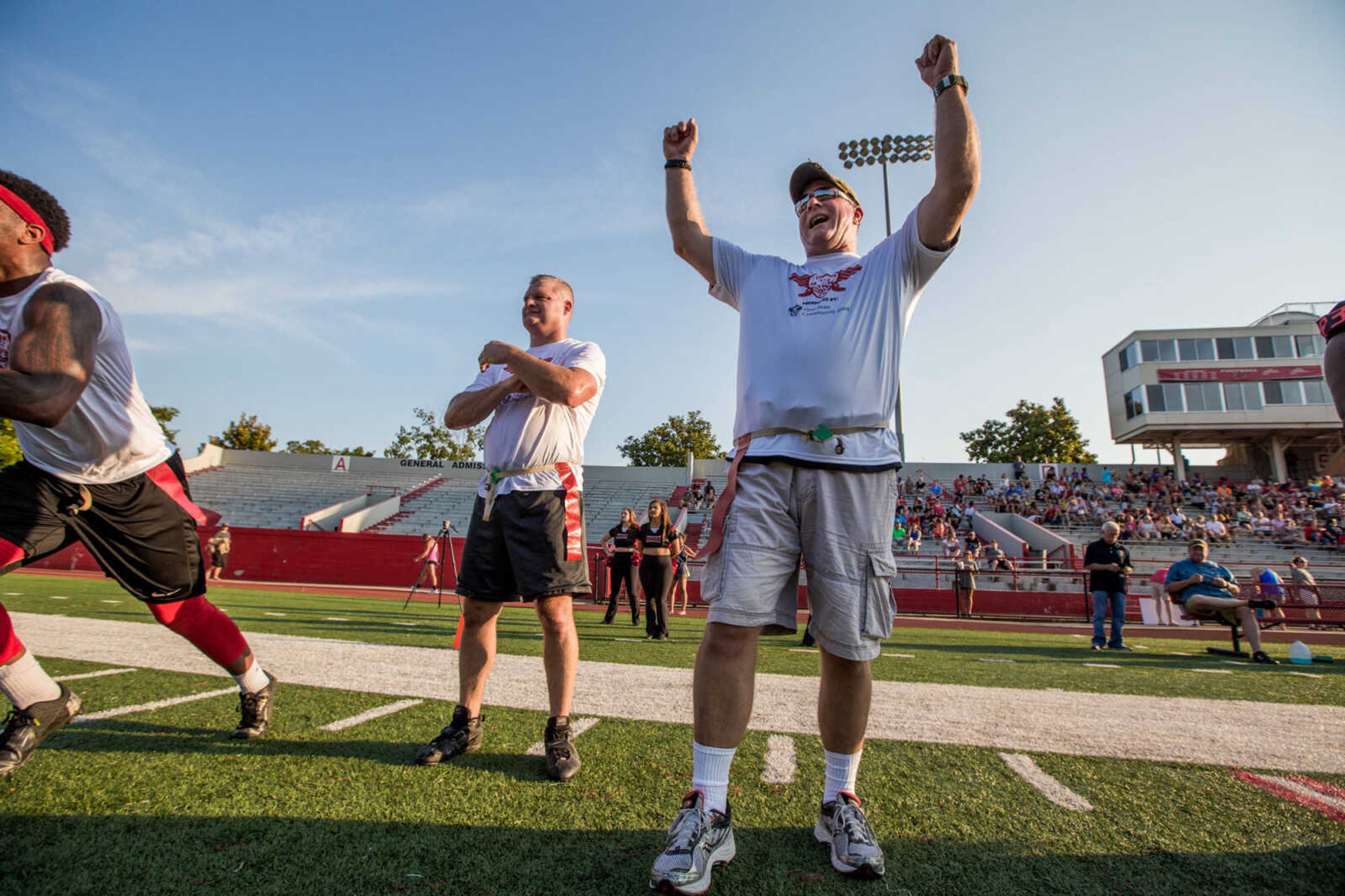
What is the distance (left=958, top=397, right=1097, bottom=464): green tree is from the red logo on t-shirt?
193 feet

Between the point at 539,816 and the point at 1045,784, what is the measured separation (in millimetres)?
1878

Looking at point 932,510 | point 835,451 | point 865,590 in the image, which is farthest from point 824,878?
point 932,510

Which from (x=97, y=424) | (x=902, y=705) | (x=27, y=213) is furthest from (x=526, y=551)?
(x=902, y=705)

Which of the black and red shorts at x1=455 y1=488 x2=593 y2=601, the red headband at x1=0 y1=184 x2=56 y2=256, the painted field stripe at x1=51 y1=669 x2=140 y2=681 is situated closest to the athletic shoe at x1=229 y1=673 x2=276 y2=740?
the black and red shorts at x1=455 y1=488 x2=593 y2=601

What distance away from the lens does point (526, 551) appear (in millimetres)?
2811

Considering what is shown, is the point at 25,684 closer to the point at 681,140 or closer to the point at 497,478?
the point at 497,478

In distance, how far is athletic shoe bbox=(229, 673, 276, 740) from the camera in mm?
2816

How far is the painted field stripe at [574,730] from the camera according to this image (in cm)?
277

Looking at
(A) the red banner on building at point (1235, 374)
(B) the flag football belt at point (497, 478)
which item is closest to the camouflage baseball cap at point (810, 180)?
(B) the flag football belt at point (497, 478)

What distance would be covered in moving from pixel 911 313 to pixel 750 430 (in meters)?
0.71

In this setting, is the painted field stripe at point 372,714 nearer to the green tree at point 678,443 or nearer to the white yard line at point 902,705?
the white yard line at point 902,705

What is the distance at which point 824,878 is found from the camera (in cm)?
176

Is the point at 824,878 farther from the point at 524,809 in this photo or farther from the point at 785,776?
the point at 524,809

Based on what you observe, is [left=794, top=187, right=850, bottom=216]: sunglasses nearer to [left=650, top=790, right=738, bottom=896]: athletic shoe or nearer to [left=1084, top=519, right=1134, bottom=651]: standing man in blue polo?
[left=650, top=790, right=738, bottom=896]: athletic shoe
